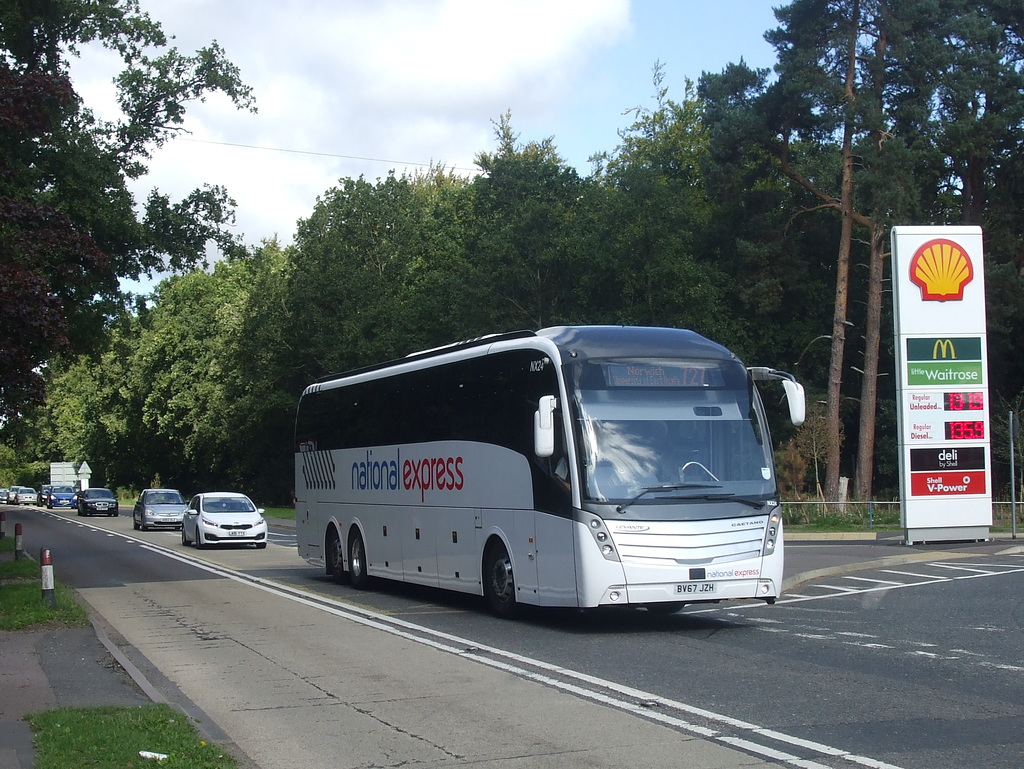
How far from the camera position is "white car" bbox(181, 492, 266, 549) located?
31766 mm

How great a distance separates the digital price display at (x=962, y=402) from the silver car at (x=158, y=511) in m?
28.7

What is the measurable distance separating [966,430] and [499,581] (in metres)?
16.8

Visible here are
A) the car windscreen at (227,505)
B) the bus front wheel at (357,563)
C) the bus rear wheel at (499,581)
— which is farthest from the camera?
the car windscreen at (227,505)

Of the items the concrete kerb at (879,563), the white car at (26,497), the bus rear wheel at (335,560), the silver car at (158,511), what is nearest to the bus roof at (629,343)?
the concrete kerb at (879,563)

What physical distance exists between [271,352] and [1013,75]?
127ft

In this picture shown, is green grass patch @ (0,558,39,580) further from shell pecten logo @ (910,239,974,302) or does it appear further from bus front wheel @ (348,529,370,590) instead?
shell pecten logo @ (910,239,974,302)

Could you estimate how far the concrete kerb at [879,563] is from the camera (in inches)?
747

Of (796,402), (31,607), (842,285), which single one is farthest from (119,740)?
(842,285)

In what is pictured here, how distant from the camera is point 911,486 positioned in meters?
27.3

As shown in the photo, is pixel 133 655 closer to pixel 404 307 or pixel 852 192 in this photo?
pixel 852 192

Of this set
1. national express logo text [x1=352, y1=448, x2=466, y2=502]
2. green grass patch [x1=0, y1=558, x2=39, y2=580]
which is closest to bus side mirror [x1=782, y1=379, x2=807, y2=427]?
national express logo text [x1=352, y1=448, x2=466, y2=502]

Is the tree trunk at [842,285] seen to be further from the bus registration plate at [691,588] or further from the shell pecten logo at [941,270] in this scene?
the bus registration plate at [691,588]

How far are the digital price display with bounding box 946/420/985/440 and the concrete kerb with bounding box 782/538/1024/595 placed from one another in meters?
2.69

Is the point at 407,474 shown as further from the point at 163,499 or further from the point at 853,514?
the point at 163,499
